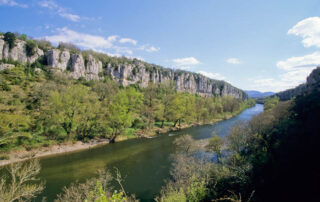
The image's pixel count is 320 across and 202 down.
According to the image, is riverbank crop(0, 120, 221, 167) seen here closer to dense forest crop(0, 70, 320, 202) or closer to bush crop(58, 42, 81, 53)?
dense forest crop(0, 70, 320, 202)

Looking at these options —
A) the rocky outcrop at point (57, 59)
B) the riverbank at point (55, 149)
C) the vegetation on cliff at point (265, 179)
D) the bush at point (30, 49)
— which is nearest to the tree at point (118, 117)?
the riverbank at point (55, 149)

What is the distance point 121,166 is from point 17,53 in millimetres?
103217

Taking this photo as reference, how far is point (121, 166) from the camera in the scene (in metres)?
24.7

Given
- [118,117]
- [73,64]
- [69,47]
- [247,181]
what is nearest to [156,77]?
[73,64]

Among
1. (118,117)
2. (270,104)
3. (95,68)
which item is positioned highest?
(95,68)

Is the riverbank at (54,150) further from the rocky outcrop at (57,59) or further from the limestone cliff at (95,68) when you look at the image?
the rocky outcrop at (57,59)

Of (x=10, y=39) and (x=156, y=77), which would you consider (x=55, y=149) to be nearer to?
(x=10, y=39)

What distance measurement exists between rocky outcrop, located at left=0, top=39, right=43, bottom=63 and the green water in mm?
89106

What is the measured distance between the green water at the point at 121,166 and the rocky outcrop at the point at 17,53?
8911cm

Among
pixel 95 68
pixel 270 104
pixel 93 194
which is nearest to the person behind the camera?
pixel 93 194

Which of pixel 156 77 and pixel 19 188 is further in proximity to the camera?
pixel 156 77

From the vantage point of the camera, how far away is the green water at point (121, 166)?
18.4 meters

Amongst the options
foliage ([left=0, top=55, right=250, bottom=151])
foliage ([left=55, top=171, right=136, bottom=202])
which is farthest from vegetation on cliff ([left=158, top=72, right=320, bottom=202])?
foliage ([left=0, top=55, right=250, bottom=151])

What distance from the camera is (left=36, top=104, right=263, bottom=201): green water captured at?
1844 cm
